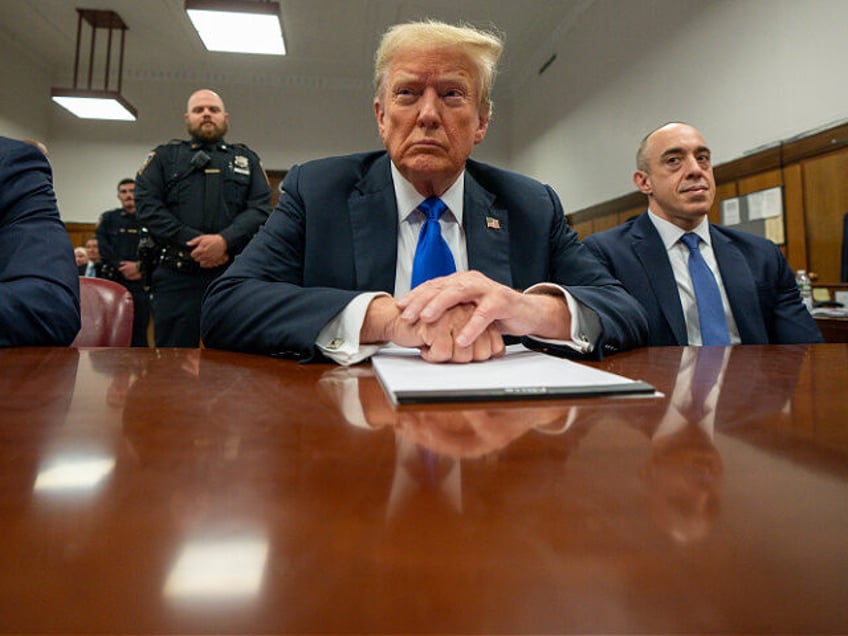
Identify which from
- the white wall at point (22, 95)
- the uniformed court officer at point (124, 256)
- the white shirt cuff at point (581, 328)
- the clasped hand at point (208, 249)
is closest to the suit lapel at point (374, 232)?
the white shirt cuff at point (581, 328)

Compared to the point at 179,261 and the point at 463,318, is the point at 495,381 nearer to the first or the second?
the point at 463,318

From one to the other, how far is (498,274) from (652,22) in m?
4.61

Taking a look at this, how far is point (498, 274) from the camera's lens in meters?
1.16

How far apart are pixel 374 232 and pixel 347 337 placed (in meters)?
0.44

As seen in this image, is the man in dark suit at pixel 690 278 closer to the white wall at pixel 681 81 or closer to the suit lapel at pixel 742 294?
the suit lapel at pixel 742 294

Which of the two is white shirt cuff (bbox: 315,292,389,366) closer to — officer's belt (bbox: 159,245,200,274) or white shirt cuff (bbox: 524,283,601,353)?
white shirt cuff (bbox: 524,283,601,353)

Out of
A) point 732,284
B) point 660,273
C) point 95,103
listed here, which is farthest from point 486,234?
point 95,103

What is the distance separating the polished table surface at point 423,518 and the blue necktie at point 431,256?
678 mm

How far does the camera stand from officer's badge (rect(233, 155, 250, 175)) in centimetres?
267

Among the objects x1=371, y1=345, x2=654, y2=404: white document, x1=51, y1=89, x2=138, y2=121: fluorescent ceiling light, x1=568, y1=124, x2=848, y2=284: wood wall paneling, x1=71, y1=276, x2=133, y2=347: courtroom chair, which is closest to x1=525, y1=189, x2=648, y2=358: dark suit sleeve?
x1=371, y1=345, x2=654, y2=404: white document

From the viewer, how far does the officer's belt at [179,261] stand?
243cm

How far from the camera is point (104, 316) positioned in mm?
1175

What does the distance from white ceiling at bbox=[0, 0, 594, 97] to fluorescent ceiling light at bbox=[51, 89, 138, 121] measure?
3.25 feet

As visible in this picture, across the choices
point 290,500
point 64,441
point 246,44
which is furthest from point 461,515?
point 246,44
